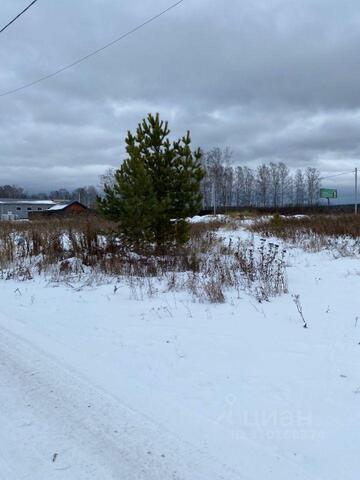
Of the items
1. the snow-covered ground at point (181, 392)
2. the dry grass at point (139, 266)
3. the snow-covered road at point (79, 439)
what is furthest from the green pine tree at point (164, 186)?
the snow-covered road at point (79, 439)

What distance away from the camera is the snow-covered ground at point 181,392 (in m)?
2.50

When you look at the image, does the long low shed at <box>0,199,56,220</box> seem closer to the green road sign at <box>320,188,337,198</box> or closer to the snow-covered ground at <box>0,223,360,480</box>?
the green road sign at <box>320,188,337,198</box>

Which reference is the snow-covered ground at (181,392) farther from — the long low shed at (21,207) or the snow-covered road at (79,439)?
the long low shed at (21,207)

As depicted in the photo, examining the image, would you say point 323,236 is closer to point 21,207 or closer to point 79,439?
point 79,439

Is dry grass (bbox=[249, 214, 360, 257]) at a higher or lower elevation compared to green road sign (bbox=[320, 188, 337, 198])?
lower

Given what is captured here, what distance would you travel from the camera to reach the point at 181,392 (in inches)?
134

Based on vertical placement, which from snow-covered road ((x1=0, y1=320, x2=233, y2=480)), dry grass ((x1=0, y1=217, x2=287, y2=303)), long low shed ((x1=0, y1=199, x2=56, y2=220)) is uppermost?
long low shed ((x1=0, y1=199, x2=56, y2=220))

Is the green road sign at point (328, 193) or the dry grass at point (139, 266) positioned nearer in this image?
the dry grass at point (139, 266)

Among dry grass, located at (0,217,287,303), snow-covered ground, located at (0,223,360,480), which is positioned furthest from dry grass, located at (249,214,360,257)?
snow-covered ground, located at (0,223,360,480)

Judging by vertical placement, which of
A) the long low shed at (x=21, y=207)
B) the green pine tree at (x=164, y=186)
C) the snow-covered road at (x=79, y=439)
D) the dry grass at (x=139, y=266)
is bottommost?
the snow-covered road at (x=79, y=439)

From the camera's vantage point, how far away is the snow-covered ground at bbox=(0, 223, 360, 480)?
2.50 m

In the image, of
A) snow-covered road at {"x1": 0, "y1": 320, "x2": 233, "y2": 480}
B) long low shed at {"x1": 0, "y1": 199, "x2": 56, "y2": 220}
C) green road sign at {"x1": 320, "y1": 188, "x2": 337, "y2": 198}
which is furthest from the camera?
long low shed at {"x1": 0, "y1": 199, "x2": 56, "y2": 220}

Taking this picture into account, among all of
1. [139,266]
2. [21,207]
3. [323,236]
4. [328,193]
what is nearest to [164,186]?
[139,266]

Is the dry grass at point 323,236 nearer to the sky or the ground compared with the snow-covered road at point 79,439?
nearer to the sky
